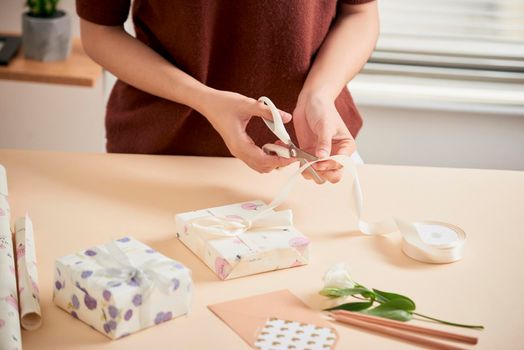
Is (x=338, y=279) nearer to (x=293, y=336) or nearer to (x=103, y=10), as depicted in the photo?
(x=293, y=336)

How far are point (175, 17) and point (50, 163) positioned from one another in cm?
33

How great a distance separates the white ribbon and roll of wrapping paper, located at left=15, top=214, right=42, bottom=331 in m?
0.07

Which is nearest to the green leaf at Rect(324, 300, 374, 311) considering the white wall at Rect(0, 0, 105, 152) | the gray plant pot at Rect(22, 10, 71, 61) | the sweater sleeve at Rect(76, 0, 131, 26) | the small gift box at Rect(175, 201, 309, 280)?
the small gift box at Rect(175, 201, 309, 280)

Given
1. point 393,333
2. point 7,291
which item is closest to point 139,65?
point 7,291

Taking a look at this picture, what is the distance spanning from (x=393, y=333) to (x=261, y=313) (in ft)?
0.51

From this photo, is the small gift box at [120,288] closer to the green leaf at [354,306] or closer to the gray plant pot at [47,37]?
the green leaf at [354,306]

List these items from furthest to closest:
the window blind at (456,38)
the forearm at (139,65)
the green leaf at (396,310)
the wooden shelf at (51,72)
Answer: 1. the window blind at (456,38)
2. the wooden shelf at (51,72)
3. the forearm at (139,65)
4. the green leaf at (396,310)

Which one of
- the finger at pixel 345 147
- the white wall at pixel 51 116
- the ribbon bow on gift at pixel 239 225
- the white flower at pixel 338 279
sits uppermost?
the finger at pixel 345 147

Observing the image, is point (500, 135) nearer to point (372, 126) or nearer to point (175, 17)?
point (372, 126)

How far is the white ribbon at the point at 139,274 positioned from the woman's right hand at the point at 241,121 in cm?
32

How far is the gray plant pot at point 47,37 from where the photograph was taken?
2.29 m

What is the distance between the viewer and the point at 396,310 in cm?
101

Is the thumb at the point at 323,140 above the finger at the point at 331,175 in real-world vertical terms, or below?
above

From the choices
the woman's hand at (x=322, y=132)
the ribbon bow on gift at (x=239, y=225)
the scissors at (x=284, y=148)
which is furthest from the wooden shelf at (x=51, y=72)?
the ribbon bow on gift at (x=239, y=225)
